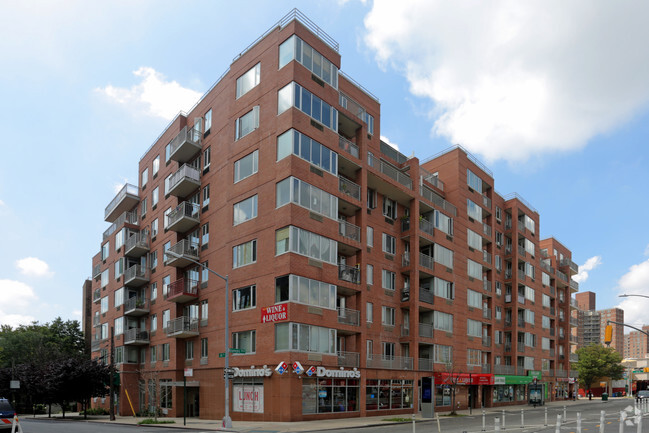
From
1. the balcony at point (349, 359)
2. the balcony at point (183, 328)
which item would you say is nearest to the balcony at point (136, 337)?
the balcony at point (183, 328)

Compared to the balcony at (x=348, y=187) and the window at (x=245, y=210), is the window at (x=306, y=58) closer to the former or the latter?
the balcony at (x=348, y=187)

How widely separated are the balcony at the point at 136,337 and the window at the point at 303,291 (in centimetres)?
2370

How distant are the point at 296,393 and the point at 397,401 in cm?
1253

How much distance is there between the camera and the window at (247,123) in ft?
121

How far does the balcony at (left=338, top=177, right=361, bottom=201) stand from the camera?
3844cm

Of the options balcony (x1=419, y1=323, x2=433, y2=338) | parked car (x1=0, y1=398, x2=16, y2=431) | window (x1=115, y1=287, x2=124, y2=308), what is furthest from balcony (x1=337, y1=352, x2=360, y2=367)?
window (x1=115, y1=287, x2=124, y2=308)

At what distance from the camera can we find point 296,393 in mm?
31141

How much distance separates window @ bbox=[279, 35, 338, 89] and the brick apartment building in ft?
0.39

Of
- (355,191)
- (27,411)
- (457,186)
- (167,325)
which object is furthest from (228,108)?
(27,411)

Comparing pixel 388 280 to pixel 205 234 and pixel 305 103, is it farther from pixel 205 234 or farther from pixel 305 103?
pixel 305 103

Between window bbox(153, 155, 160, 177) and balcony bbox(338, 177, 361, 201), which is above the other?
window bbox(153, 155, 160, 177)

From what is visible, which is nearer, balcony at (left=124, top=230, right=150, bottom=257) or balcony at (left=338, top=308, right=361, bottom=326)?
balcony at (left=338, top=308, right=361, bottom=326)

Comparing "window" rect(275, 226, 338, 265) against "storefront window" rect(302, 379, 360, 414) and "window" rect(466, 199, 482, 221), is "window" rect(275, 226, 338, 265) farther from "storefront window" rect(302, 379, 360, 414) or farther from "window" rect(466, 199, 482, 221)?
"window" rect(466, 199, 482, 221)

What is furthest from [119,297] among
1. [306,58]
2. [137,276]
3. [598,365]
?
[598,365]
